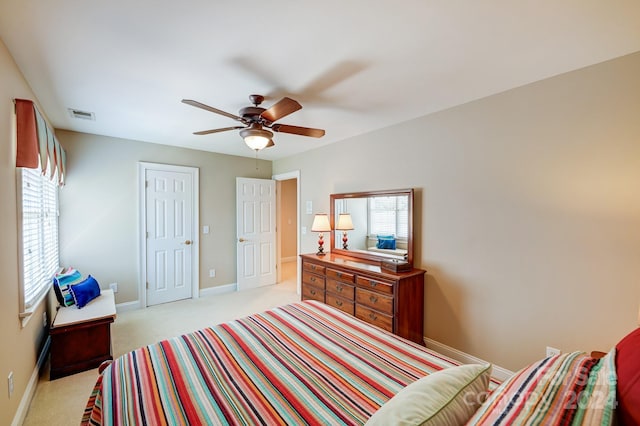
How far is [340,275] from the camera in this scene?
3070mm

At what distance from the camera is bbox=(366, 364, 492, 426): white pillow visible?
80cm

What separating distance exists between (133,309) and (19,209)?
2.41 m

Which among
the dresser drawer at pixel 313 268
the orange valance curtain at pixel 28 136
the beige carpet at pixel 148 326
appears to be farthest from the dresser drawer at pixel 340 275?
the orange valance curtain at pixel 28 136

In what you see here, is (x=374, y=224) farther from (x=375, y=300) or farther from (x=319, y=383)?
(x=319, y=383)

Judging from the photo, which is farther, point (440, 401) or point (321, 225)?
point (321, 225)

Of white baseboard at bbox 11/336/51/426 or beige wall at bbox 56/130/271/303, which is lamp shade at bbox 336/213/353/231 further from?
white baseboard at bbox 11/336/51/426

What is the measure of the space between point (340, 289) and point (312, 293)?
0.54 meters

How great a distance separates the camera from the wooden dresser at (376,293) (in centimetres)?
258

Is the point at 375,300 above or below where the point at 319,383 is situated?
below

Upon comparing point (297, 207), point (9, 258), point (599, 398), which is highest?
point (297, 207)

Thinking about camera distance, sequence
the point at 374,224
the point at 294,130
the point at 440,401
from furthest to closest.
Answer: the point at 374,224 < the point at 294,130 < the point at 440,401

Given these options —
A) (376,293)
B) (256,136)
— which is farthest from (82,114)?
(376,293)

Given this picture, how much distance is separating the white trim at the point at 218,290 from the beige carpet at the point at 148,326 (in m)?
0.10

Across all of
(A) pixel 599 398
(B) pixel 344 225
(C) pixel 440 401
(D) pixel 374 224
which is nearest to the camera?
(A) pixel 599 398
